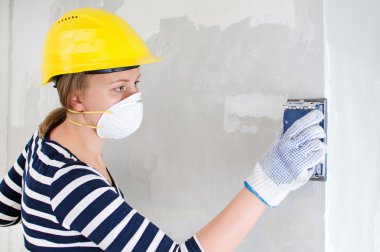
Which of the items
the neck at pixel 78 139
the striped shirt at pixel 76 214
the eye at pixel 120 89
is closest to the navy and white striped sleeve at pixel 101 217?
the striped shirt at pixel 76 214

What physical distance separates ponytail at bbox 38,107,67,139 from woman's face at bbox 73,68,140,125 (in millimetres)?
141

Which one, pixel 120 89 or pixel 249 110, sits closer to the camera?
pixel 120 89

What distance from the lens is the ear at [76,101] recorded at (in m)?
1.24

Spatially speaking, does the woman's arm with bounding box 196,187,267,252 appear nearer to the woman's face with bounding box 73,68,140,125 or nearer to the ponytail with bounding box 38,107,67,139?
the woman's face with bounding box 73,68,140,125

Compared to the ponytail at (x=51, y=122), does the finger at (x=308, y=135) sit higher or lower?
lower

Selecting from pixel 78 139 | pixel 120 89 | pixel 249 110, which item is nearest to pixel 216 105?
pixel 249 110

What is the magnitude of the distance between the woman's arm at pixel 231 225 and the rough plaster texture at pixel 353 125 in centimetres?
35

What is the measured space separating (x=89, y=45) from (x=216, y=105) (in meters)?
0.56

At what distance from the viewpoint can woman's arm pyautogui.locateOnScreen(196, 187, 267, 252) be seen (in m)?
1.06

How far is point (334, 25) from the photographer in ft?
4.26

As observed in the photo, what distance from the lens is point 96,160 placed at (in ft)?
4.54

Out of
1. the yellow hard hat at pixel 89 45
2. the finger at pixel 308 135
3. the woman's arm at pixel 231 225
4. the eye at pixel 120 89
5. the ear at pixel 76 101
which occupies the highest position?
the yellow hard hat at pixel 89 45

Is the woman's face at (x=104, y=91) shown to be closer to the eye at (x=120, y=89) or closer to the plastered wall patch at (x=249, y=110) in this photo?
the eye at (x=120, y=89)

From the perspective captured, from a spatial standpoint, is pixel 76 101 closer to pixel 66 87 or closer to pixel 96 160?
pixel 66 87
